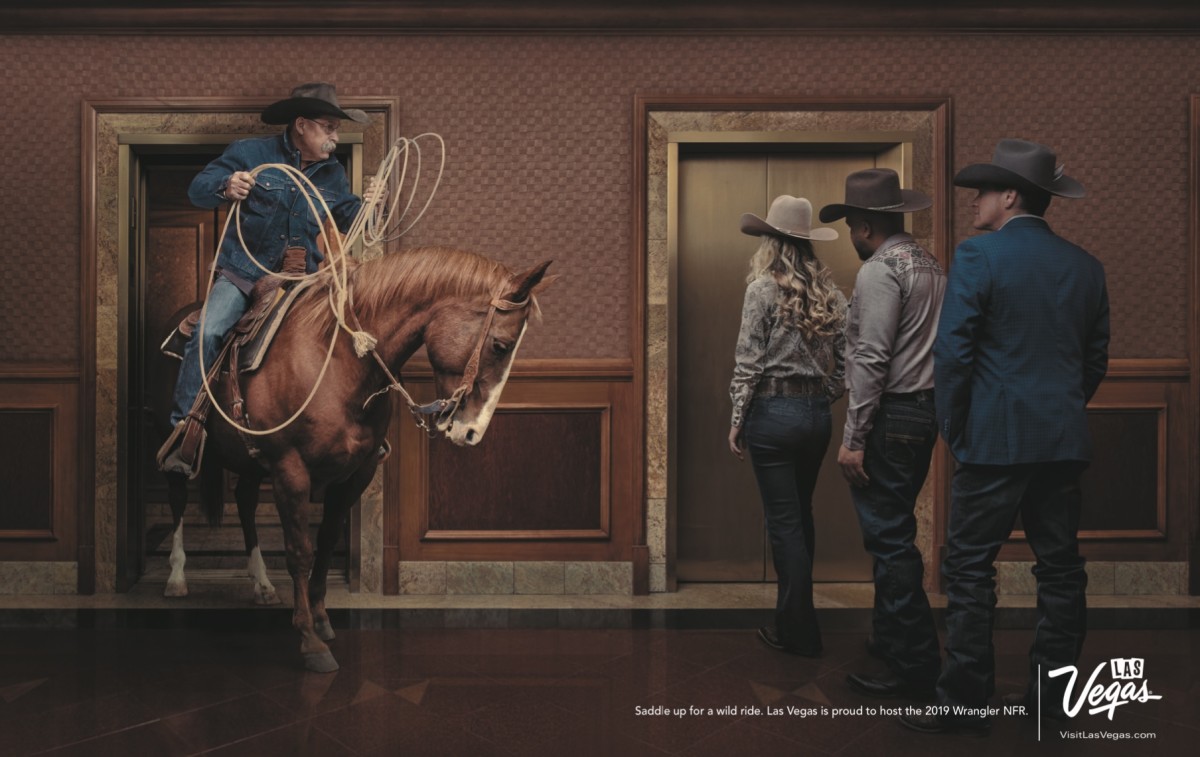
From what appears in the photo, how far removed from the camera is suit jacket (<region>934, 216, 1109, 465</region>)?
92.0 inches

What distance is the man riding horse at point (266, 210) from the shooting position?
3.21 metres

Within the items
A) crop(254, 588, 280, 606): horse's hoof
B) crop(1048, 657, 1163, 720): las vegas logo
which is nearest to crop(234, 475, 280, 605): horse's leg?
crop(254, 588, 280, 606): horse's hoof

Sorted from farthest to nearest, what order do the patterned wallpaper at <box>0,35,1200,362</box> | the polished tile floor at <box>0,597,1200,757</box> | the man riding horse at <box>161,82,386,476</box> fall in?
the patterned wallpaper at <box>0,35,1200,362</box> < the man riding horse at <box>161,82,386,476</box> < the polished tile floor at <box>0,597,1200,757</box>

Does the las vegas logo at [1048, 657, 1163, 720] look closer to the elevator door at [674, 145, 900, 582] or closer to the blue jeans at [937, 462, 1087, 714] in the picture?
the blue jeans at [937, 462, 1087, 714]

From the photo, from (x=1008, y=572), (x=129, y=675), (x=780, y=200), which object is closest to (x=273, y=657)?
(x=129, y=675)

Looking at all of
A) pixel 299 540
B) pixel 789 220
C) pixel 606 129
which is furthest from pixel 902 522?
pixel 606 129

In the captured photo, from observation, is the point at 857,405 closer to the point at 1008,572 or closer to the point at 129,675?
the point at 1008,572

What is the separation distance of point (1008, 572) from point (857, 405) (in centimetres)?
196

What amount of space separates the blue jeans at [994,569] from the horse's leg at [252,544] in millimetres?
2904

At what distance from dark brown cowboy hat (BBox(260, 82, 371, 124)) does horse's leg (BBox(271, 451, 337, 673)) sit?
1343mm

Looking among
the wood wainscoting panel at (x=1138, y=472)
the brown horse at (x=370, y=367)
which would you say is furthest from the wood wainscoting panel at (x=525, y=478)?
the wood wainscoting panel at (x=1138, y=472)

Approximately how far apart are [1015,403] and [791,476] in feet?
2.98

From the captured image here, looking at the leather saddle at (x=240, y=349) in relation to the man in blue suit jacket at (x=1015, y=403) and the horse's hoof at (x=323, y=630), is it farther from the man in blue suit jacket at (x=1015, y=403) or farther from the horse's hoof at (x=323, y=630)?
the man in blue suit jacket at (x=1015, y=403)

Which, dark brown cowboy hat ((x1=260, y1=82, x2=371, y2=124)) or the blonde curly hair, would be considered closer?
the blonde curly hair
